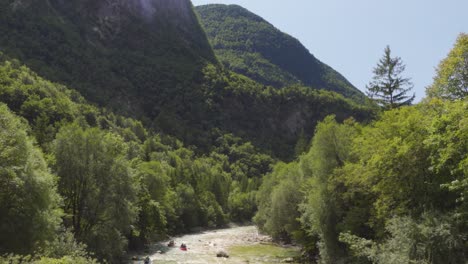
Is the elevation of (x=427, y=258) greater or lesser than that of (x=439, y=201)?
lesser

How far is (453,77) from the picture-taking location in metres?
32.2

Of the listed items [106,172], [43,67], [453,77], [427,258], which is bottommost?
[427,258]

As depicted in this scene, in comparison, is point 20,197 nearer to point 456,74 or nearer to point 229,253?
point 456,74

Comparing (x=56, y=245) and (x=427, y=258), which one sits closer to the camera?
(x=427, y=258)

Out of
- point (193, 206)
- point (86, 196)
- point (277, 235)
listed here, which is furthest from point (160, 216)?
point (193, 206)

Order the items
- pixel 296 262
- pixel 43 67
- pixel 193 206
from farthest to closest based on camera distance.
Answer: pixel 43 67
pixel 193 206
pixel 296 262

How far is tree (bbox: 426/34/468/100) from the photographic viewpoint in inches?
1242

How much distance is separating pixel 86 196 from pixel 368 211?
2924cm

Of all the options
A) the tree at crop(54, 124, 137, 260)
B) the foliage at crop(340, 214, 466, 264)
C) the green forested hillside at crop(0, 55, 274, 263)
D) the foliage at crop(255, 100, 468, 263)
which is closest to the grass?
the foliage at crop(255, 100, 468, 263)

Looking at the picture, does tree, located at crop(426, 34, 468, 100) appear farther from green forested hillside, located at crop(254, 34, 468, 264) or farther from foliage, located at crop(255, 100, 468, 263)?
foliage, located at crop(255, 100, 468, 263)

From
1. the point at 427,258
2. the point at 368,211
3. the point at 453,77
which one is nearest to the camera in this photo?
the point at 427,258

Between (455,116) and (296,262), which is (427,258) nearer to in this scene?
(455,116)

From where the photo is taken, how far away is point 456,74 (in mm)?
31984

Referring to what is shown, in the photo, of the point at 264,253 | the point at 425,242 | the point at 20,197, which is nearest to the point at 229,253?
the point at 264,253
